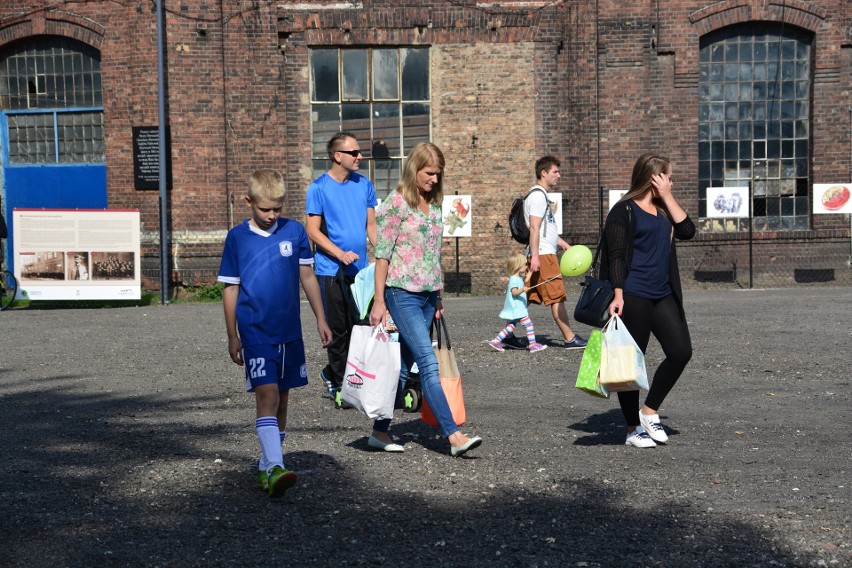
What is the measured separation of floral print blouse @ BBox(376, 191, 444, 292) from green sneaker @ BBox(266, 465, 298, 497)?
1535mm

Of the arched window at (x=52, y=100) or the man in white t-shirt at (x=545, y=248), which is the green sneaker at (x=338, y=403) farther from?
the arched window at (x=52, y=100)

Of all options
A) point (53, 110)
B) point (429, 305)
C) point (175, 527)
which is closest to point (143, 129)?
point (53, 110)

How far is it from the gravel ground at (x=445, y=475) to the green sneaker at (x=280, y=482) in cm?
8

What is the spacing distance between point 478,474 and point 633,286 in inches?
62.6

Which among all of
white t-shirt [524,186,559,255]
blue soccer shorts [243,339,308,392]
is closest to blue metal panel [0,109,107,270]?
white t-shirt [524,186,559,255]

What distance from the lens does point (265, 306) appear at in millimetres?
5652

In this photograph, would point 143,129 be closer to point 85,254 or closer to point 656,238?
point 85,254

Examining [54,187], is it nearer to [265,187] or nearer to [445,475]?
[265,187]

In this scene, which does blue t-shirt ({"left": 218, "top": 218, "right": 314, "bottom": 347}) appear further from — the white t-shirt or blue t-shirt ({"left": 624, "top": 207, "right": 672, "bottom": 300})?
the white t-shirt

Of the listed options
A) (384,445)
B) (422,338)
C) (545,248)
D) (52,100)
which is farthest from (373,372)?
(52,100)

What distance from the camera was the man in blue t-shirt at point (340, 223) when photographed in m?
8.14

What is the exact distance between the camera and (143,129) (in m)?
20.6

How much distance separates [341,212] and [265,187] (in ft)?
8.33

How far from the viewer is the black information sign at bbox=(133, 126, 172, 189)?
20.5 m
